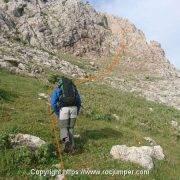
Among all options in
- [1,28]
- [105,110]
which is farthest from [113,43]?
[105,110]

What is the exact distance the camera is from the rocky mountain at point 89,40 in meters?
55.8

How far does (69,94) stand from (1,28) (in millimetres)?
41762

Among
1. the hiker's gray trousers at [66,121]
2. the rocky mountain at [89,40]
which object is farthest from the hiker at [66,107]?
the rocky mountain at [89,40]

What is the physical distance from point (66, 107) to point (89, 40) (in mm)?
60253

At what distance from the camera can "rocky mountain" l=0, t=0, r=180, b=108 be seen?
55.8 meters

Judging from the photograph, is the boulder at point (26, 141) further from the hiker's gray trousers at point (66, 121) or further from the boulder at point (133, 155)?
the boulder at point (133, 155)

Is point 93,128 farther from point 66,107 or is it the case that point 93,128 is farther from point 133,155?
point 66,107

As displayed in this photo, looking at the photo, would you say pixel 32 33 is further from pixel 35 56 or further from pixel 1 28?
pixel 35 56

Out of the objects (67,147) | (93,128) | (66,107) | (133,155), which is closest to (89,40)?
(93,128)

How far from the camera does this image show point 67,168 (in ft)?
46.6

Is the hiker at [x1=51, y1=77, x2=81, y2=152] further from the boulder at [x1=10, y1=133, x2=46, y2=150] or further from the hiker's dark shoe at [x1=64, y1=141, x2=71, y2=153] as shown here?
the boulder at [x1=10, y1=133, x2=46, y2=150]

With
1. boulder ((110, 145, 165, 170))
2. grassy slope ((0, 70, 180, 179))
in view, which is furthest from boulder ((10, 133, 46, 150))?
boulder ((110, 145, 165, 170))

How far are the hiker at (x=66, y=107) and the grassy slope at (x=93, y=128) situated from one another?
613 millimetres

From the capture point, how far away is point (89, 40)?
75062 mm
